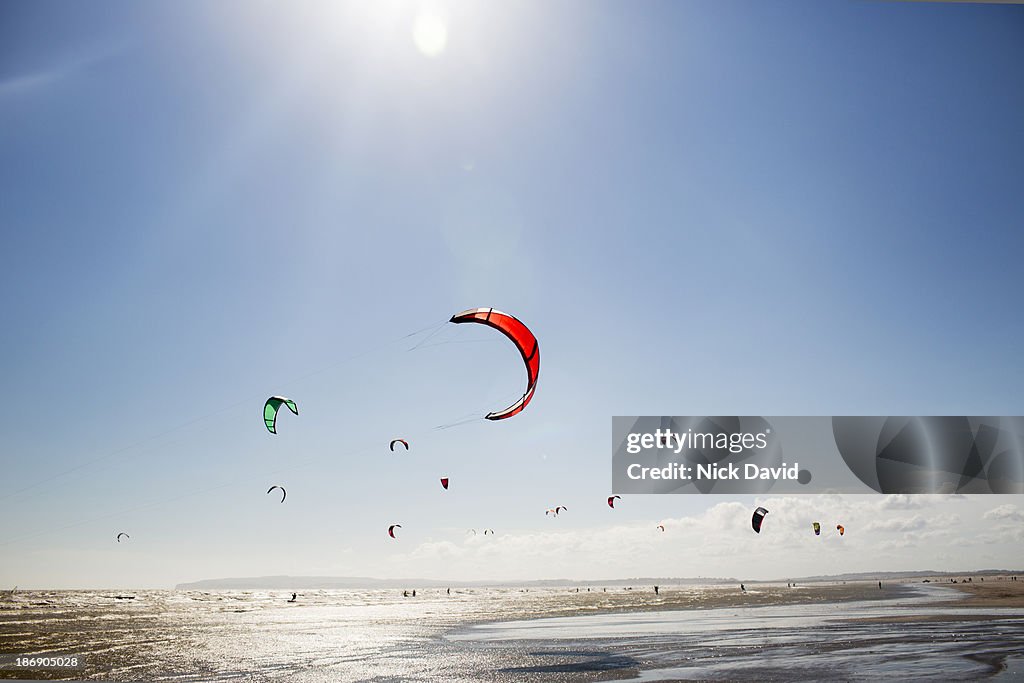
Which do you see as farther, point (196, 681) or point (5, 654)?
point (5, 654)

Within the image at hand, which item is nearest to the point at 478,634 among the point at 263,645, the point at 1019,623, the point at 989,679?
the point at 263,645

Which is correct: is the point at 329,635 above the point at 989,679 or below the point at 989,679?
below

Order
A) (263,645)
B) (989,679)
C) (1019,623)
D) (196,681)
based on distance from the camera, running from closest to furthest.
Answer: (989,679), (196,681), (263,645), (1019,623)

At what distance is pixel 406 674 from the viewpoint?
8680 millimetres

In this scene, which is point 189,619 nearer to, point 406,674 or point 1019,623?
point 406,674

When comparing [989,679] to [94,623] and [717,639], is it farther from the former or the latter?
[94,623]

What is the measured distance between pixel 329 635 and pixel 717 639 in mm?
7471

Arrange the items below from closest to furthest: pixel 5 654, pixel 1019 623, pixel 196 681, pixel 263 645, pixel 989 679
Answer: pixel 989 679
pixel 196 681
pixel 5 654
pixel 263 645
pixel 1019 623

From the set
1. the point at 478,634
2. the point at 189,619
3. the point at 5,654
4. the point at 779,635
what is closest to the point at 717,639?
the point at 779,635

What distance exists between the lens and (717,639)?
1163cm

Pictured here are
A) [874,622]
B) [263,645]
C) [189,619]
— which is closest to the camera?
[263,645]

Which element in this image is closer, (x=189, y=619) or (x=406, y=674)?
(x=406, y=674)

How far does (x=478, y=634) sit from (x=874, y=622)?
8264mm

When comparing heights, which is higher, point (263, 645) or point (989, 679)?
point (989, 679)
